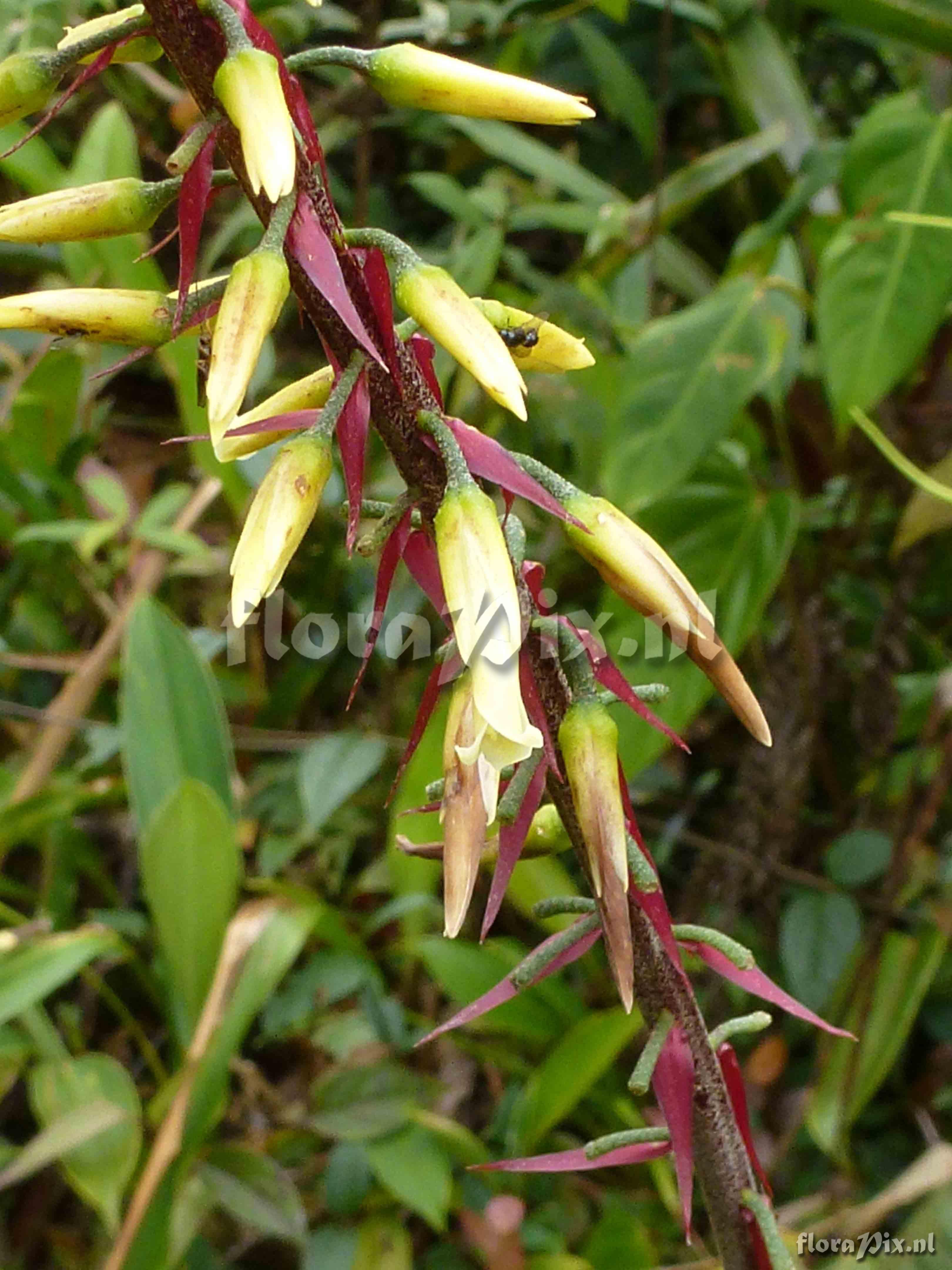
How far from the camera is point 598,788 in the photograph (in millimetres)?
323

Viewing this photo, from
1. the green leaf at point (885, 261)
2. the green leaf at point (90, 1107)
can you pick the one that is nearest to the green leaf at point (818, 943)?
the green leaf at point (885, 261)

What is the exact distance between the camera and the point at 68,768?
4.43 feet

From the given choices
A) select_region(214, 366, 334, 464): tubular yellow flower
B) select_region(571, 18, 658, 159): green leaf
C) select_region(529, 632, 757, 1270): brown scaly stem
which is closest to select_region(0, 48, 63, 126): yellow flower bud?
select_region(214, 366, 334, 464): tubular yellow flower

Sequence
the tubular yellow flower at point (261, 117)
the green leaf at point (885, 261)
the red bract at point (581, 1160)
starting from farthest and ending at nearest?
the green leaf at point (885, 261) → the red bract at point (581, 1160) → the tubular yellow flower at point (261, 117)

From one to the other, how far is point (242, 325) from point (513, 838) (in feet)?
0.51

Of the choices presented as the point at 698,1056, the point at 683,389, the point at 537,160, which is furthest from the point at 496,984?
the point at 537,160

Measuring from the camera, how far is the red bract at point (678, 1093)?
0.36 m

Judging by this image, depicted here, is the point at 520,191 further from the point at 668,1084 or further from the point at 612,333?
the point at 668,1084

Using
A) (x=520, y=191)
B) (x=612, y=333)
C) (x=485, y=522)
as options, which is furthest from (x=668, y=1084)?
(x=520, y=191)

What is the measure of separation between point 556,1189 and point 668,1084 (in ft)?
→ 2.57

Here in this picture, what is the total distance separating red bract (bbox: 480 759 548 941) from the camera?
330 millimetres

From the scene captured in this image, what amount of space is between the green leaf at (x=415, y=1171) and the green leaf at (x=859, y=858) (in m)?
0.45

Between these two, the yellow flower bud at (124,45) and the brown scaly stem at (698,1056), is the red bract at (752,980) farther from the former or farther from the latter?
the yellow flower bud at (124,45)

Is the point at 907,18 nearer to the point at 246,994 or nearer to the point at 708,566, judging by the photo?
the point at 708,566
